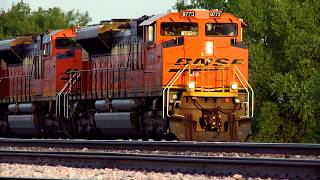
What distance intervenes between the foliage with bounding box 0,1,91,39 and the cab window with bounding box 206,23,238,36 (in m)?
45.6

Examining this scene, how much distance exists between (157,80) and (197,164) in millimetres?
9238

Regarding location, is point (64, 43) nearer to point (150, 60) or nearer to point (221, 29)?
point (150, 60)

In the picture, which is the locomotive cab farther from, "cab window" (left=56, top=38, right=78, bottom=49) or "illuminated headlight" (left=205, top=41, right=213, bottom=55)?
"illuminated headlight" (left=205, top=41, right=213, bottom=55)

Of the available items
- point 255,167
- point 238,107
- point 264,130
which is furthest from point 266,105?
point 255,167

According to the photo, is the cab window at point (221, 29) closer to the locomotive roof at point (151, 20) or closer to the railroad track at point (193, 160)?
the locomotive roof at point (151, 20)

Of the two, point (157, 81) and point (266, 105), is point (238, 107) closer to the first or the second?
point (157, 81)

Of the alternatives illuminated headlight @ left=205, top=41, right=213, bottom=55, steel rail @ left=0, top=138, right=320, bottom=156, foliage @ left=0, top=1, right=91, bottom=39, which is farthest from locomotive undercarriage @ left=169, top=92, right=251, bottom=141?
foliage @ left=0, top=1, right=91, bottom=39

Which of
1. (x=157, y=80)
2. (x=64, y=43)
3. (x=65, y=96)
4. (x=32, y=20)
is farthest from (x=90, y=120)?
(x=32, y=20)

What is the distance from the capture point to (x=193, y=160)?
1305 centimetres

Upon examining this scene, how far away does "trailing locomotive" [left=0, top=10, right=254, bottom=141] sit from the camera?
2177 cm

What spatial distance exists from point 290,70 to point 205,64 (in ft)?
45.9

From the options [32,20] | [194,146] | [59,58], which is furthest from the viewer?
[32,20]

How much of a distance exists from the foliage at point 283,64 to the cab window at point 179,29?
29.0 feet

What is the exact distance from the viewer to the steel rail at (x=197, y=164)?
11658mm
